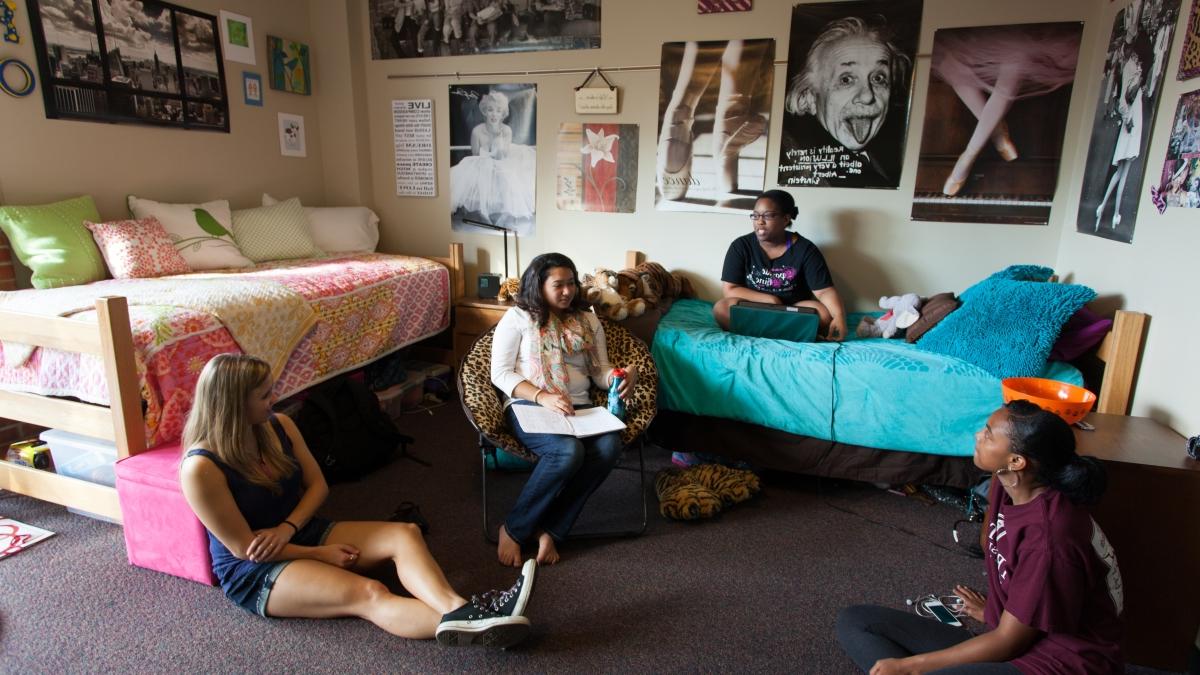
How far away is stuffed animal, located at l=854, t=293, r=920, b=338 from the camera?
2955 millimetres

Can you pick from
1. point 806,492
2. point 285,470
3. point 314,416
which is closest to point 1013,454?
point 806,492

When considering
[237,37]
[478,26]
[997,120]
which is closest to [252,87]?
[237,37]

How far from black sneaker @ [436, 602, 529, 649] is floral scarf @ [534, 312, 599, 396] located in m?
0.91

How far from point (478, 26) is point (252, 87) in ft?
4.28

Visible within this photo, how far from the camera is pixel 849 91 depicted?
10.7 feet

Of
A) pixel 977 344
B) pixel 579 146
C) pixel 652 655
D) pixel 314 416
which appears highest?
pixel 579 146

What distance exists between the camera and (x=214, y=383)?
1.73m

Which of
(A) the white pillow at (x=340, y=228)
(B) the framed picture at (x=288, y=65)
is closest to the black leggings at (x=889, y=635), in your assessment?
(A) the white pillow at (x=340, y=228)

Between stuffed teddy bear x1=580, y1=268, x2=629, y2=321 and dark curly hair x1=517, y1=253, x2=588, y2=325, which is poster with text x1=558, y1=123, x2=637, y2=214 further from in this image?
dark curly hair x1=517, y1=253, x2=588, y2=325

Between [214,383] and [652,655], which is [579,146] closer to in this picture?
[214,383]

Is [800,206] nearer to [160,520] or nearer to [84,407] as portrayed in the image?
[160,520]

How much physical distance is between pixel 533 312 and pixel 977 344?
166 centimetres

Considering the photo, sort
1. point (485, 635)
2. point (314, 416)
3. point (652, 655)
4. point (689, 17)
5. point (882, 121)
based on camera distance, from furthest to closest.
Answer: point (689, 17)
point (882, 121)
point (314, 416)
point (652, 655)
point (485, 635)

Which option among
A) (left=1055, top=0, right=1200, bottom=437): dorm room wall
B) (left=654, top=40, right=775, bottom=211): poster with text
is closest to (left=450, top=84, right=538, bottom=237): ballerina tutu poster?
(left=654, top=40, right=775, bottom=211): poster with text
